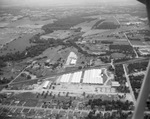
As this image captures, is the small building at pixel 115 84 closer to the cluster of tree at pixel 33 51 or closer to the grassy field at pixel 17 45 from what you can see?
the cluster of tree at pixel 33 51

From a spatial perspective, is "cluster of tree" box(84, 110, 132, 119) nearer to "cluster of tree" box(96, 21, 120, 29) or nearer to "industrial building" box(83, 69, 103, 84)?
"industrial building" box(83, 69, 103, 84)

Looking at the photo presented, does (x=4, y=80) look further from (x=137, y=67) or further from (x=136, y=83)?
(x=137, y=67)

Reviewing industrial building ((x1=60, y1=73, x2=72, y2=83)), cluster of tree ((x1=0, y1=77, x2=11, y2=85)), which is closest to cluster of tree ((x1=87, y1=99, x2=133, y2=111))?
industrial building ((x1=60, y1=73, x2=72, y2=83))

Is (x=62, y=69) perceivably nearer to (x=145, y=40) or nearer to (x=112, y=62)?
(x=112, y=62)

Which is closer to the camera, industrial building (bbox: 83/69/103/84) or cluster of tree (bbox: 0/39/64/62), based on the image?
industrial building (bbox: 83/69/103/84)

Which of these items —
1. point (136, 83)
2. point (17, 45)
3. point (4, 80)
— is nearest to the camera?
point (136, 83)

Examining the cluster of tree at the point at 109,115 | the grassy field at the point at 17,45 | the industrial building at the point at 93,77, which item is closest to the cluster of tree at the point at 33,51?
the grassy field at the point at 17,45

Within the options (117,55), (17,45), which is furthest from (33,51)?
(117,55)
